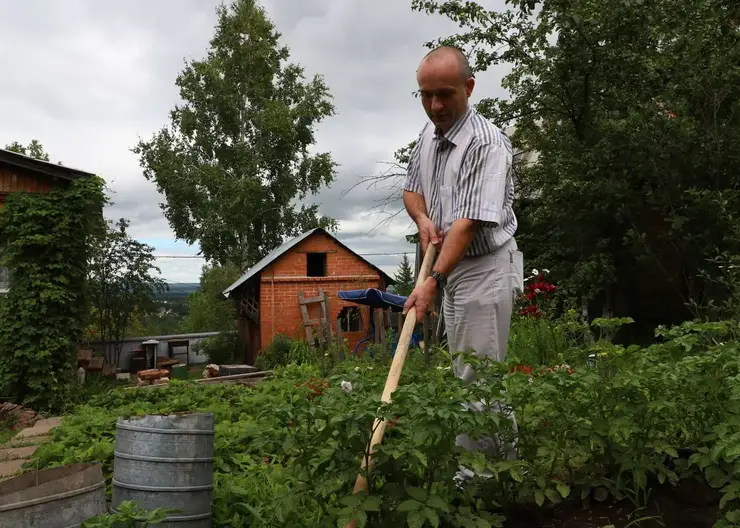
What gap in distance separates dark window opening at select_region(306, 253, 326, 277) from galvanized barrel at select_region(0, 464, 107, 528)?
17049mm

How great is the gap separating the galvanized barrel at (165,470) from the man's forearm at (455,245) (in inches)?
47.2

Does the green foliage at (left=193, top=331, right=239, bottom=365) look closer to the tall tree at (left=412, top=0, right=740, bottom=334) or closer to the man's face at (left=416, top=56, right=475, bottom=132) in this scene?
the tall tree at (left=412, top=0, right=740, bottom=334)

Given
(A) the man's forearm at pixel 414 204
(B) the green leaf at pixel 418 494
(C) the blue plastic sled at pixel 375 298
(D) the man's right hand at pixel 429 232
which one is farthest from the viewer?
(C) the blue plastic sled at pixel 375 298

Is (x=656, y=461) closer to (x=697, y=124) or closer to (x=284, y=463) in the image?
(x=284, y=463)

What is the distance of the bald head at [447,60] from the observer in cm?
249

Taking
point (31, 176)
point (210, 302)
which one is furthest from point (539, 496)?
point (210, 302)

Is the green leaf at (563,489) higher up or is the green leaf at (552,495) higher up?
the green leaf at (563,489)

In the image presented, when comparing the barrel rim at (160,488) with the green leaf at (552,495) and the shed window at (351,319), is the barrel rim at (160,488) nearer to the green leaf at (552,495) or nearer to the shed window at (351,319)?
the green leaf at (552,495)

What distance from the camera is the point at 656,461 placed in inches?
91.0

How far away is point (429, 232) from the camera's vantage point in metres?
2.76

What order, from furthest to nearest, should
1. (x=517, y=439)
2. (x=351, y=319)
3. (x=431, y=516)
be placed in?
(x=351, y=319)
(x=517, y=439)
(x=431, y=516)

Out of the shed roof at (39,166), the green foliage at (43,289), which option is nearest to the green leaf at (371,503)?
the green foliage at (43,289)

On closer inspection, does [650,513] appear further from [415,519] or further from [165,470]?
[165,470]

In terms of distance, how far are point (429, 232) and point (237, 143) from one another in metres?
20.2
